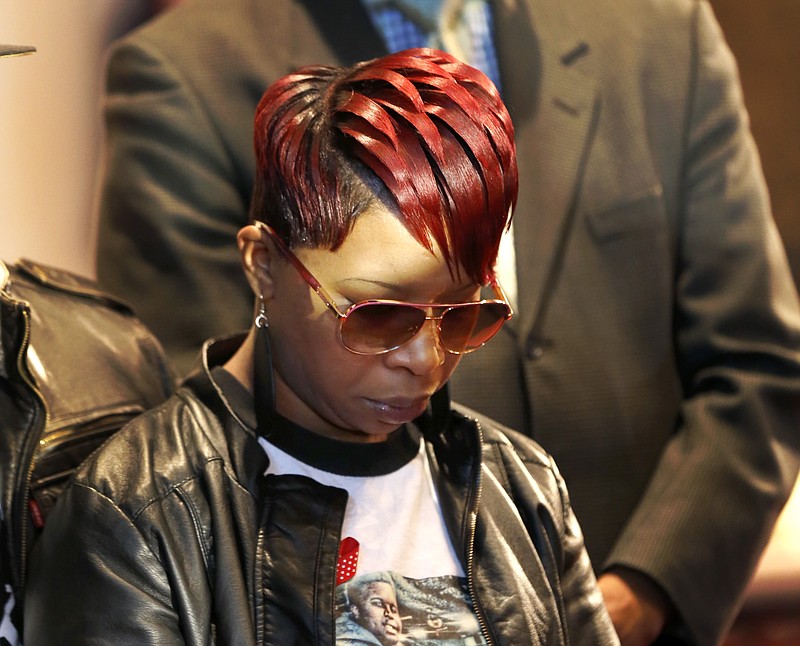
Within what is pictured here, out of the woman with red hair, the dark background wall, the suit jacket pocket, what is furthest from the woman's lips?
the dark background wall

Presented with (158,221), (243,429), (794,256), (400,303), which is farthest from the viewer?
(794,256)

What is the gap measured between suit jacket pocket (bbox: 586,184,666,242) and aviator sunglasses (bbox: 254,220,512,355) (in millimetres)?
714

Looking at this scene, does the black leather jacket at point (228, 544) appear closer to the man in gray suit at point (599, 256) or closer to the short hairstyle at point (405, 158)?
the short hairstyle at point (405, 158)

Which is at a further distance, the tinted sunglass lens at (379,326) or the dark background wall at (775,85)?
the dark background wall at (775,85)

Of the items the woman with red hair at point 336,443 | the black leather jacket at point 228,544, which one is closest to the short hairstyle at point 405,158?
the woman with red hair at point 336,443

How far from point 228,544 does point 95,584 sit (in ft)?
0.46

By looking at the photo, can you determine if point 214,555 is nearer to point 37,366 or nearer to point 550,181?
point 37,366

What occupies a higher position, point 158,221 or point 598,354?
point 158,221

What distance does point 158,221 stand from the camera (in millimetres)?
1910

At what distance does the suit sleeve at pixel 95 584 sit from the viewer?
1.20 meters

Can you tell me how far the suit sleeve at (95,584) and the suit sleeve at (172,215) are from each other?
0.65 m

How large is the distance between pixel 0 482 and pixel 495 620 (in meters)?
0.56

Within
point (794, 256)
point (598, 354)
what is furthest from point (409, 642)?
point (794, 256)

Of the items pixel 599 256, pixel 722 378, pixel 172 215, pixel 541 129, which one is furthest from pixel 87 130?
pixel 722 378
